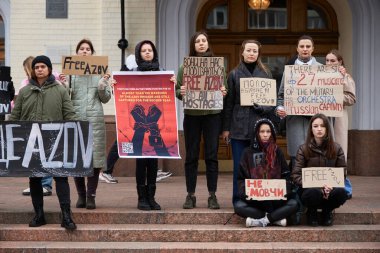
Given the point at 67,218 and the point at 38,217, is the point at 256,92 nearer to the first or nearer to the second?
the point at 67,218

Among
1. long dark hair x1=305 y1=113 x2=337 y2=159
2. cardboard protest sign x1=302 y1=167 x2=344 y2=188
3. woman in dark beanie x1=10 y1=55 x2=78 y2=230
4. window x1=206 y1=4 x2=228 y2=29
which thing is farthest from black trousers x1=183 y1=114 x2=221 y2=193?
window x1=206 y1=4 x2=228 y2=29

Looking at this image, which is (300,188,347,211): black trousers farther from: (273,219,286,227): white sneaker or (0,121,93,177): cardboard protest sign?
(0,121,93,177): cardboard protest sign

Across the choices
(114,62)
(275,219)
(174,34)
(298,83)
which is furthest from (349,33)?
(275,219)

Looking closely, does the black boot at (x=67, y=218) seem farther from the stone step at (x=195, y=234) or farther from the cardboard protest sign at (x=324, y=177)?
the cardboard protest sign at (x=324, y=177)

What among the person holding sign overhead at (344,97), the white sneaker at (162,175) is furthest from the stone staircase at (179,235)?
the white sneaker at (162,175)

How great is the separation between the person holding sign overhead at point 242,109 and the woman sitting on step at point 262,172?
245 millimetres

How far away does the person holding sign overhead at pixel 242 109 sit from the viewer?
8.88m

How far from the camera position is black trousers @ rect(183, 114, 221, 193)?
354 inches

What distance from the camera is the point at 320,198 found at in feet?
27.4

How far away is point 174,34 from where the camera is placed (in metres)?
13.2

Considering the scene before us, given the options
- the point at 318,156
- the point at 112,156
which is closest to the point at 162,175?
the point at 112,156

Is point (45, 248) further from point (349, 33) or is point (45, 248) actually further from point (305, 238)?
point (349, 33)

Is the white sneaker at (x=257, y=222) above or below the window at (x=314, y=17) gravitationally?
below

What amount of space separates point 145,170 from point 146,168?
0.24 feet
